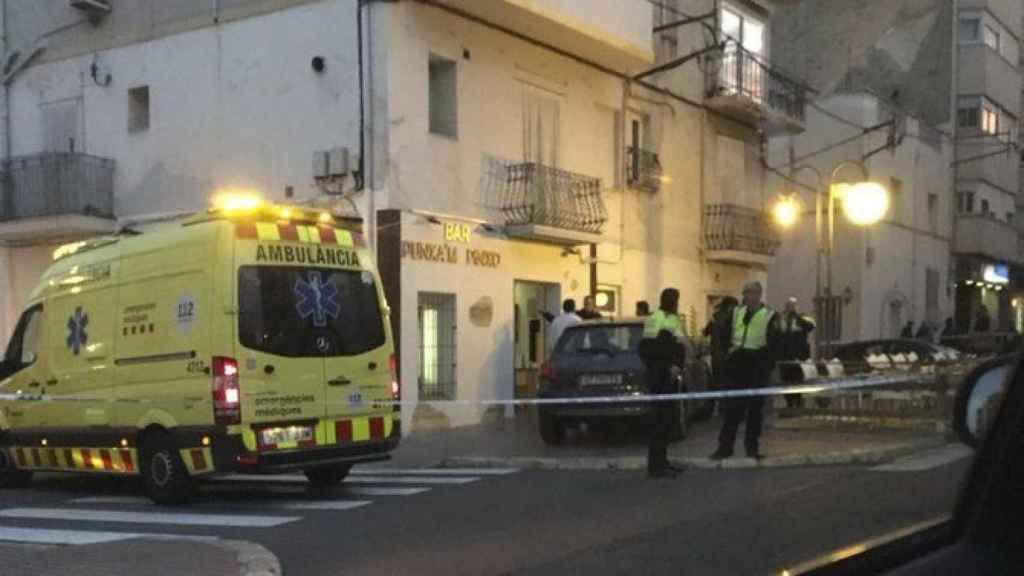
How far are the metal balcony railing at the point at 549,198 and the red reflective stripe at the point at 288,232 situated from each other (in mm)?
7808

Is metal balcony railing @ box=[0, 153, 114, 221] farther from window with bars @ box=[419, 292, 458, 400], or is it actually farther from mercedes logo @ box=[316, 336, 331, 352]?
mercedes logo @ box=[316, 336, 331, 352]

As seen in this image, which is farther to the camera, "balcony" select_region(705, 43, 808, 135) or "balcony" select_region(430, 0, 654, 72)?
"balcony" select_region(705, 43, 808, 135)

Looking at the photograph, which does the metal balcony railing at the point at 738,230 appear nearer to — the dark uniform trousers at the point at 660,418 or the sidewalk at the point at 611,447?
the sidewalk at the point at 611,447

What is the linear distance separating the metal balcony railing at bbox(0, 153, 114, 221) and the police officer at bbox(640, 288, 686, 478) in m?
11.8

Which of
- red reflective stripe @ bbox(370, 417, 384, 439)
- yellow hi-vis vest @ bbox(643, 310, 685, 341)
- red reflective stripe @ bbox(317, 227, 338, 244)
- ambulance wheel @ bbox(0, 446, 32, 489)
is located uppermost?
red reflective stripe @ bbox(317, 227, 338, 244)

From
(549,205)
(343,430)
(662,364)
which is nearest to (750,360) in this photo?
(662,364)

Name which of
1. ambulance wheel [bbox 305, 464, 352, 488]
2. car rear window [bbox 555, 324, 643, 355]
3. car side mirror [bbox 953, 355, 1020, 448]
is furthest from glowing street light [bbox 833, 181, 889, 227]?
car side mirror [bbox 953, 355, 1020, 448]

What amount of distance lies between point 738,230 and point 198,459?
16.2 m

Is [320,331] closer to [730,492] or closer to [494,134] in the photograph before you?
[730,492]

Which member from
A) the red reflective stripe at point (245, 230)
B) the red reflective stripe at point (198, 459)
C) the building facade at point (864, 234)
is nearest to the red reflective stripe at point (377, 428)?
the red reflective stripe at point (198, 459)

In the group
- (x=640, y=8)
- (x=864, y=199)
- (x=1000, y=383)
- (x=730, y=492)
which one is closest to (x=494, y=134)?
(x=640, y=8)

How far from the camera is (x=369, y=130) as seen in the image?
15867 millimetres

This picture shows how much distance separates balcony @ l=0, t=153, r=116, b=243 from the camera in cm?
1856

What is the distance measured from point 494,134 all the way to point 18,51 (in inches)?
362
